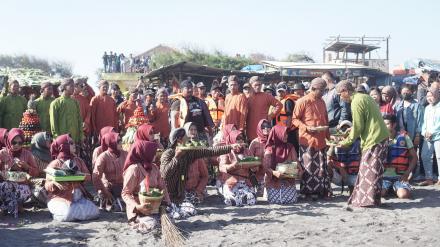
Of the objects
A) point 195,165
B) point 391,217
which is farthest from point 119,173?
point 391,217

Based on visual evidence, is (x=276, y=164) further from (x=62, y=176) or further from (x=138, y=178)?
(x=62, y=176)

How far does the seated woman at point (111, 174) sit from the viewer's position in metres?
7.30

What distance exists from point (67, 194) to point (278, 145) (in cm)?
322

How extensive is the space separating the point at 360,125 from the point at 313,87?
3.81 ft

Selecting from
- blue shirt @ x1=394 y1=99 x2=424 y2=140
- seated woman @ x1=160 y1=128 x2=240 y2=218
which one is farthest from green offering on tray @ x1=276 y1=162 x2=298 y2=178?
blue shirt @ x1=394 y1=99 x2=424 y2=140

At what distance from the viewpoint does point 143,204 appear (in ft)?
20.0

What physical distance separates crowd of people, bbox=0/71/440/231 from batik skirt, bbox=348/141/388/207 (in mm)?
14

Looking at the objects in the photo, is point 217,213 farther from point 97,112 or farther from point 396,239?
point 97,112

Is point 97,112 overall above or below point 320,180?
above

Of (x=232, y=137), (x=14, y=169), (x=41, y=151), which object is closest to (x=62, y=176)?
(x=14, y=169)

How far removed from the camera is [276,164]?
26.9 feet

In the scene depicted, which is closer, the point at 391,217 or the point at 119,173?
the point at 391,217

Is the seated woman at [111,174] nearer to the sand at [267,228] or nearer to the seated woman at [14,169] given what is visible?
the sand at [267,228]

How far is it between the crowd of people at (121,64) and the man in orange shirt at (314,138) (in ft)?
71.3
